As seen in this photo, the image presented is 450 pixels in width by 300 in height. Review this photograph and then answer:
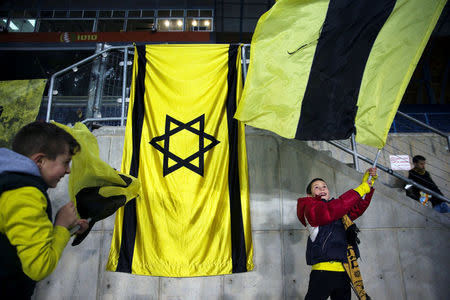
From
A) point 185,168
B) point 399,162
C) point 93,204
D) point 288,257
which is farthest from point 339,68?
point 399,162

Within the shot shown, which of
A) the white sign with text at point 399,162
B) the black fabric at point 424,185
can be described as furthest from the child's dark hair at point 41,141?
the white sign with text at point 399,162

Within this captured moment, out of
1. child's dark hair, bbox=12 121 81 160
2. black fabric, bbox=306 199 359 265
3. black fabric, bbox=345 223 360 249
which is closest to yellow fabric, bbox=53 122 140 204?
child's dark hair, bbox=12 121 81 160

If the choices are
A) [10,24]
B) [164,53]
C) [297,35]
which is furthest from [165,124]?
[10,24]

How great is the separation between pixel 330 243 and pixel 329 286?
1.25 feet

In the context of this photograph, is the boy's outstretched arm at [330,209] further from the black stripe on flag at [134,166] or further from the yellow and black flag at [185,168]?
the black stripe on flag at [134,166]

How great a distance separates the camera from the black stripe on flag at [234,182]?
3.75m

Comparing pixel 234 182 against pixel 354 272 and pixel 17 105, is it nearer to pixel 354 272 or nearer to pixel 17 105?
pixel 354 272

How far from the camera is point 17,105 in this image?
5125mm

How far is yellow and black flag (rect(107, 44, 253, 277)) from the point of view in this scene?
3.71 metres

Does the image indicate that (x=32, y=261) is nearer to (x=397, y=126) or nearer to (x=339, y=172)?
(x=339, y=172)

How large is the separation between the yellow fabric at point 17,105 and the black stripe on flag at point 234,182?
3.15 metres

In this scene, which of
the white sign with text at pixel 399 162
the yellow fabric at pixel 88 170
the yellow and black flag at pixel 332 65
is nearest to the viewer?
the yellow fabric at pixel 88 170

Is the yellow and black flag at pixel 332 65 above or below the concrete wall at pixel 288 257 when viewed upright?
above

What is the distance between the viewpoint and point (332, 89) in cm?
329
